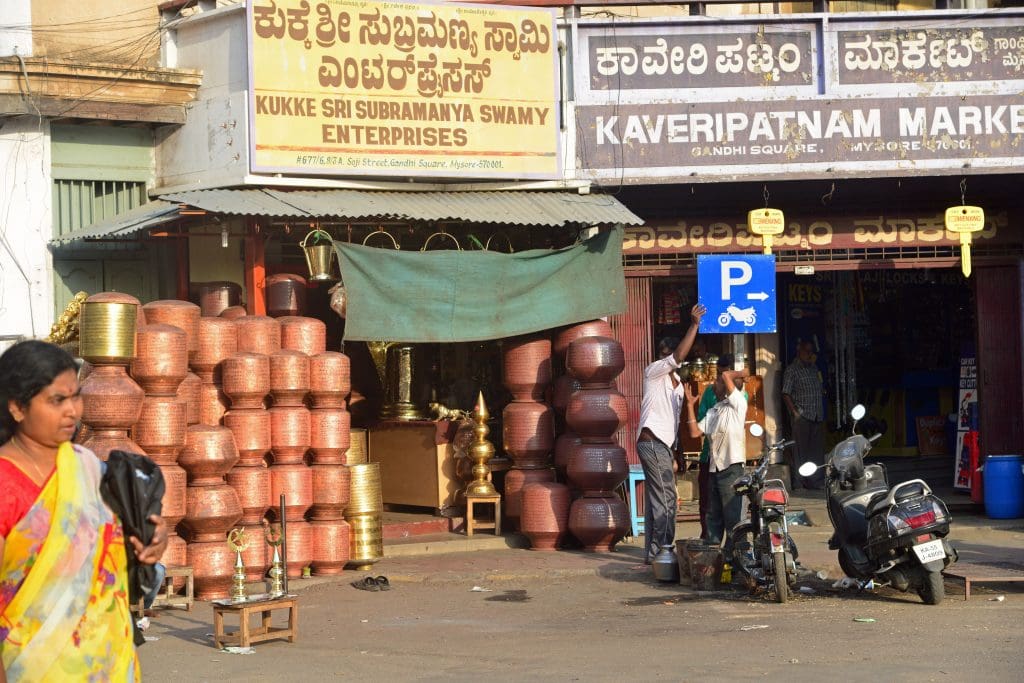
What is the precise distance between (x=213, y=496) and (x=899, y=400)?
11.0 m

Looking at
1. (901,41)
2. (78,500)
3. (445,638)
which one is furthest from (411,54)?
(78,500)

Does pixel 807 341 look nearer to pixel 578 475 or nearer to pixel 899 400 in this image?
pixel 899 400

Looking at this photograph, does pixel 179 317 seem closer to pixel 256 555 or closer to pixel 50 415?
pixel 256 555

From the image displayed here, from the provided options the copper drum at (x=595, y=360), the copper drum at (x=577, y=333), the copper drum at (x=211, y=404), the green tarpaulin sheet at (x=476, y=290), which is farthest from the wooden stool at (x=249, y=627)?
the copper drum at (x=577, y=333)

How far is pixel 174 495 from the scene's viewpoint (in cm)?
1031

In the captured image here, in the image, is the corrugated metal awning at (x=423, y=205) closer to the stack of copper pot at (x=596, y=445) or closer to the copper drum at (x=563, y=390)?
the stack of copper pot at (x=596, y=445)

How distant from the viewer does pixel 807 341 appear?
17.2 m

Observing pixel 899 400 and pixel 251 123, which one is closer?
pixel 251 123

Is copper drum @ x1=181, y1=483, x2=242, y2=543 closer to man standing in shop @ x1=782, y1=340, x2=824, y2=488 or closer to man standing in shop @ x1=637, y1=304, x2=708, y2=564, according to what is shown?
man standing in shop @ x1=637, y1=304, x2=708, y2=564

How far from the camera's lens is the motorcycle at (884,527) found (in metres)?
9.22

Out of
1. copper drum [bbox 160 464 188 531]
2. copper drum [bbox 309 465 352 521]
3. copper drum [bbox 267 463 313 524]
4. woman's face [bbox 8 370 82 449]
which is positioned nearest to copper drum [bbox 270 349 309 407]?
copper drum [bbox 267 463 313 524]

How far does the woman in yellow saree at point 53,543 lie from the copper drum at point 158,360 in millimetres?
Result: 6564

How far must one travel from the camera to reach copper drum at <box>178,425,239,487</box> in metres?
10.6

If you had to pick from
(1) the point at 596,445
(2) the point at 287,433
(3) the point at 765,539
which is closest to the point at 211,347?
(2) the point at 287,433
